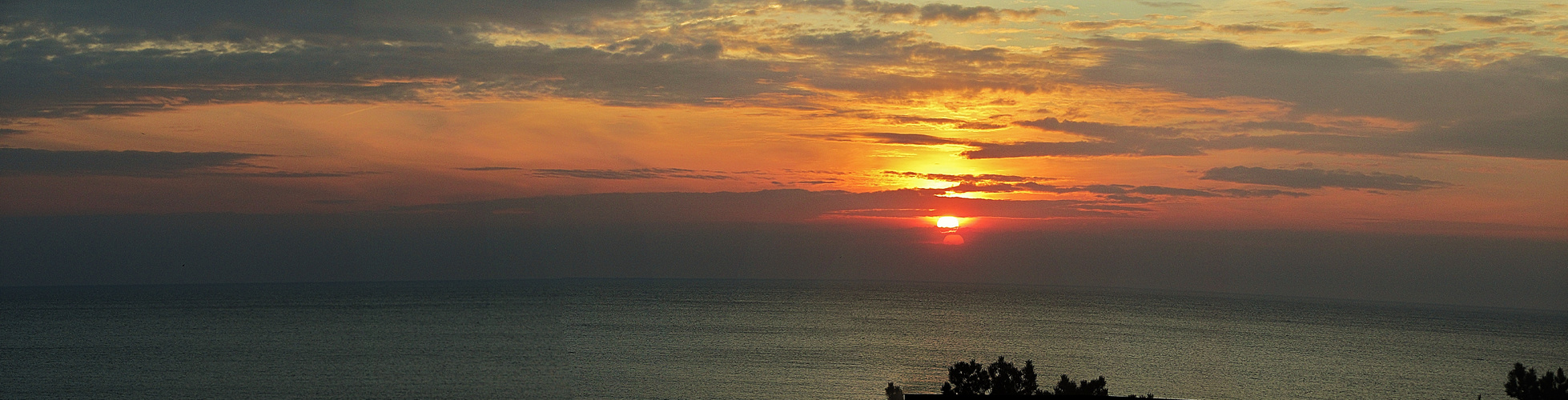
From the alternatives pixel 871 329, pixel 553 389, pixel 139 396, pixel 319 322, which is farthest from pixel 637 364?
pixel 319 322

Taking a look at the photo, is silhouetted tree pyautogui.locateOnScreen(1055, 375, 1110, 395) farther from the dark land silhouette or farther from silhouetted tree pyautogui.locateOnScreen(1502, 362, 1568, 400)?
silhouetted tree pyautogui.locateOnScreen(1502, 362, 1568, 400)

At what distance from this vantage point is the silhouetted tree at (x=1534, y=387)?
35938 mm

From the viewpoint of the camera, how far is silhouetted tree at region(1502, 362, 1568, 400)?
3594cm

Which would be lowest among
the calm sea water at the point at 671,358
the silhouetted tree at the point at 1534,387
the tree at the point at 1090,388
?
the calm sea water at the point at 671,358

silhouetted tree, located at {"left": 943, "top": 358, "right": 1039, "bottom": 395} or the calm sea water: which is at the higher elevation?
silhouetted tree, located at {"left": 943, "top": 358, "right": 1039, "bottom": 395}

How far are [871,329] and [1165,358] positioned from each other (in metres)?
48.0

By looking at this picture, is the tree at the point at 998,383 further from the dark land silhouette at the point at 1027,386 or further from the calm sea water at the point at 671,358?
the calm sea water at the point at 671,358

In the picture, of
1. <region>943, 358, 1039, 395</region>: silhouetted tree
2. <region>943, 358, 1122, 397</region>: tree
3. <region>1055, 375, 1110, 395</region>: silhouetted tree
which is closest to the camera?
<region>1055, 375, 1110, 395</region>: silhouetted tree

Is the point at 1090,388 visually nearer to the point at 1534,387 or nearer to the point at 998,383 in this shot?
the point at 998,383

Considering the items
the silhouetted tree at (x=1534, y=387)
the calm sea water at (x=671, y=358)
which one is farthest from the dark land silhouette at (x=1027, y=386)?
the calm sea water at (x=671, y=358)

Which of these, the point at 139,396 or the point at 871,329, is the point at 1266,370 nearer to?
the point at 871,329

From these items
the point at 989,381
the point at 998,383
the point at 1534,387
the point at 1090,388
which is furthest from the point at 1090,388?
the point at 1534,387

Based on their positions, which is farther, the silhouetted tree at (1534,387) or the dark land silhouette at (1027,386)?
the dark land silhouette at (1027,386)

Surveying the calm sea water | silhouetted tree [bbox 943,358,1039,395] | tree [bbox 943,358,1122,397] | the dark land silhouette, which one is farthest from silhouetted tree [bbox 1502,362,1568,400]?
the calm sea water
